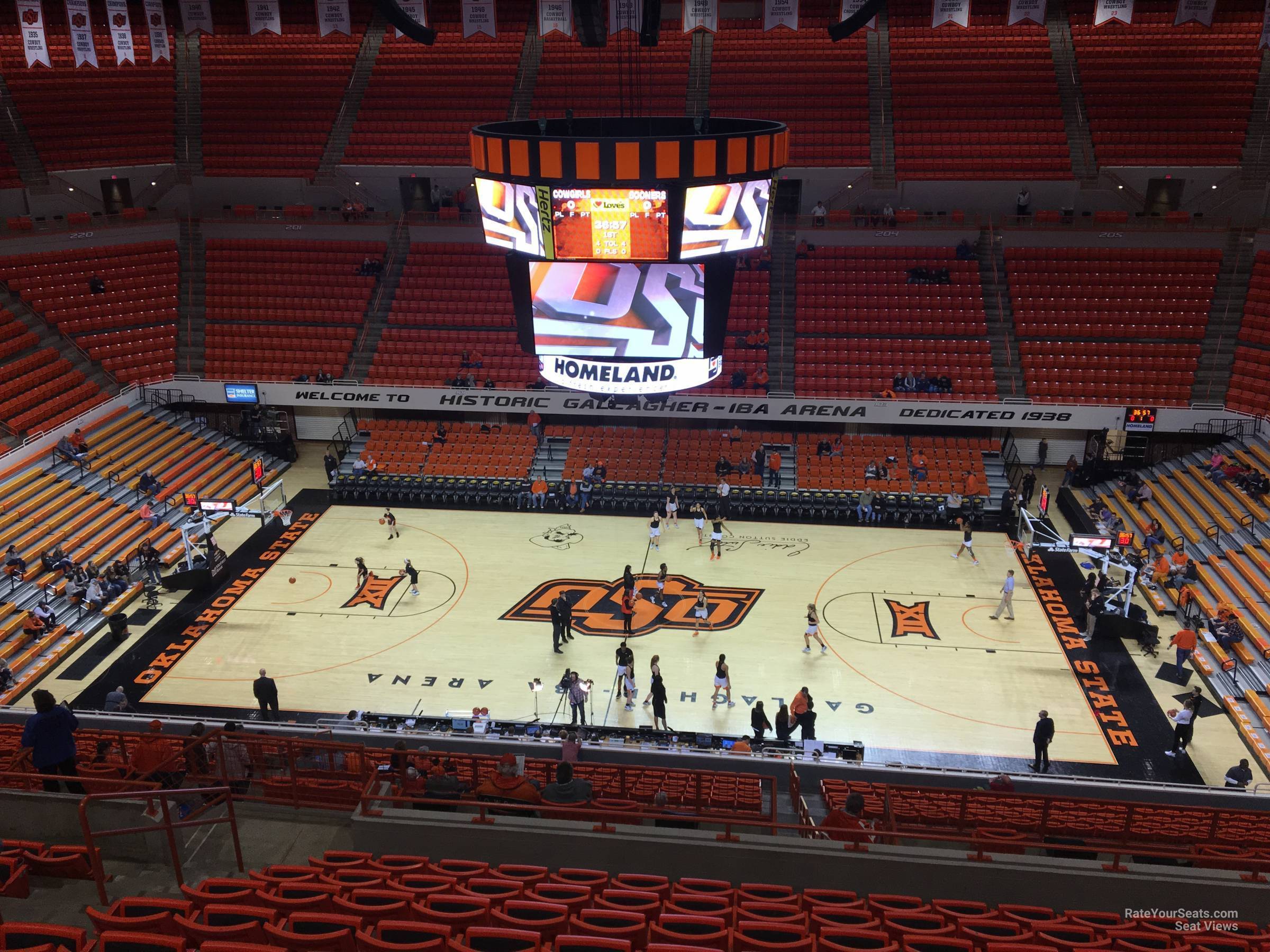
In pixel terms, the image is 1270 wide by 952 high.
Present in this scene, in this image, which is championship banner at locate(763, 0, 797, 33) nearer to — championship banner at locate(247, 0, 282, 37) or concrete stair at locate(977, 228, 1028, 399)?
concrete stair at locate(977, 228, 1028, 399)

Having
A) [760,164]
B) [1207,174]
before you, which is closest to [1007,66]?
[1207,174]

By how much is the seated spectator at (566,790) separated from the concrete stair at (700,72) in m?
30.9

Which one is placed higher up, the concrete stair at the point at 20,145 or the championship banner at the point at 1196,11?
the championship banner at the point at 1196,11

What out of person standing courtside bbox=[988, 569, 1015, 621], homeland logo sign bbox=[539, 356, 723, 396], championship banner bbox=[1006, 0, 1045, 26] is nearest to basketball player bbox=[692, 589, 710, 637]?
person standing courtside bbox=[988, 569, 1015, 621]

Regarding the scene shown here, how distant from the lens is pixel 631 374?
1520cm

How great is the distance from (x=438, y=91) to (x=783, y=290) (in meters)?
17.8

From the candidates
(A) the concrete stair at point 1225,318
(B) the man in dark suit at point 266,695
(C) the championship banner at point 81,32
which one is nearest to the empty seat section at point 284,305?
(C) the championship banner at point 81,32

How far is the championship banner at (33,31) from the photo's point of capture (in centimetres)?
3102

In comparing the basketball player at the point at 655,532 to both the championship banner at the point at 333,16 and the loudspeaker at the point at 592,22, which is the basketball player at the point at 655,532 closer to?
the loudspeaker at the point at 592,22

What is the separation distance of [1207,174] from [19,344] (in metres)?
40.7

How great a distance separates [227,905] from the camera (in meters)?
6.75

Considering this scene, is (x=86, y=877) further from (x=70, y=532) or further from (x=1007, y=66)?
(x=1007, y=66)

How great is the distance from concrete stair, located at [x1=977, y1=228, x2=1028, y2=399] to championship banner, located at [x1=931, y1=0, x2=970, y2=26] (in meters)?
7.75

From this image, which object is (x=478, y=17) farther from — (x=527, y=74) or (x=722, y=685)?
(x=722, y=685)
